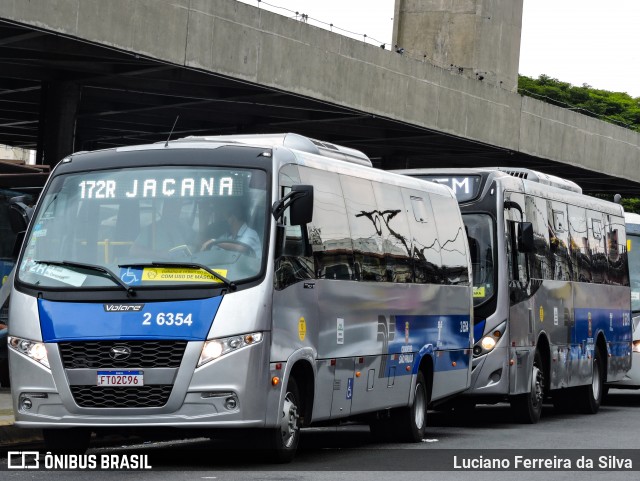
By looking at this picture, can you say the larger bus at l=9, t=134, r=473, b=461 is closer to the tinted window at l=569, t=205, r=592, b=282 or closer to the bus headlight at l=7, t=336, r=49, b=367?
the bus headlight at l=7, t=336, r=49, b=367

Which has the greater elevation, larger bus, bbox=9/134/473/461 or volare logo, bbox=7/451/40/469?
larger bus, bbox=9/134/473/461

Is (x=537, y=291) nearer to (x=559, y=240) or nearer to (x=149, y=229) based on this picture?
(x=559, y=240)

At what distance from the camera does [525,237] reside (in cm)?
1870

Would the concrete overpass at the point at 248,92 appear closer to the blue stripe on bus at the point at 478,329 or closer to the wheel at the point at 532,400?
the blue stripe on bus at the point at 478,329

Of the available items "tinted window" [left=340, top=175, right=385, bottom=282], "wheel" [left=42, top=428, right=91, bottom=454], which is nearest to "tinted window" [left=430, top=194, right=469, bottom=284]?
"tinted window" [left=340, top=175, right=385, bottom=282]

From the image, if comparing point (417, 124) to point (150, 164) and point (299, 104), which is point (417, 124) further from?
point (150, 164)

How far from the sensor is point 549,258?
66.0 ft

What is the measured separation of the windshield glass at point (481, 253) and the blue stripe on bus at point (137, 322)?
24.5 ft

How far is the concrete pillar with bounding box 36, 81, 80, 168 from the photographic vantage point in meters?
30.2

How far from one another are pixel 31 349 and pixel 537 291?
928cm

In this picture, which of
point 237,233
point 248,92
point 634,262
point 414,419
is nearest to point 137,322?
point 237,233

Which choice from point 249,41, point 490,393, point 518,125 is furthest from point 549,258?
point 518,125

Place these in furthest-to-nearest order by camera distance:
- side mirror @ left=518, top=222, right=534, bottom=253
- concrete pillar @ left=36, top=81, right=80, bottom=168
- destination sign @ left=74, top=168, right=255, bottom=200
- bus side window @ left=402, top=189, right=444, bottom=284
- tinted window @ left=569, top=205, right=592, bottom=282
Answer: concrete pillar @ left=36, top=81, right=80, bottom=168 < tinted window @ left=569, top=205, right=592, bottom=282 < side mirror @ left=518, top=222, right=534, bottom=253 < bus side window @ left=402, top=189, right=444, bottom=284 < destination sign @ left=74, top=168, right=255, bottom=200

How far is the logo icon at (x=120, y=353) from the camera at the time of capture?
11.5 meters
